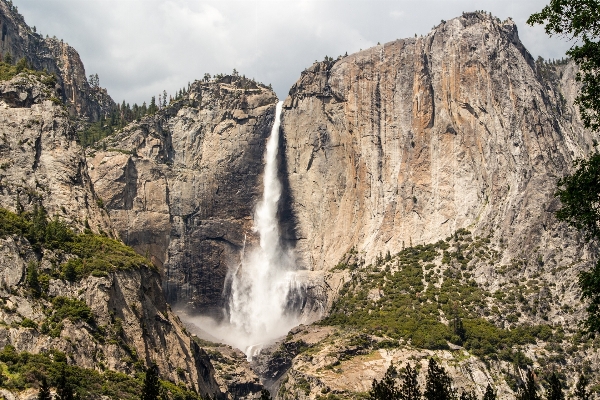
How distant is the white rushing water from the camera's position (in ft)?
442

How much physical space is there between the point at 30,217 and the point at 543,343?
218 feet

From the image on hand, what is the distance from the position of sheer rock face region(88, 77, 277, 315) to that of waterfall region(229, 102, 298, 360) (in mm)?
2429

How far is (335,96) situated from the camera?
484ft

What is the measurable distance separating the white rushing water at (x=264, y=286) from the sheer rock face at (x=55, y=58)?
59.6 metres

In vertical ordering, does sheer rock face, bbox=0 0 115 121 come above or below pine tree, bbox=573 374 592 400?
above

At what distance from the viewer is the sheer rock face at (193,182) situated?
138000 mm

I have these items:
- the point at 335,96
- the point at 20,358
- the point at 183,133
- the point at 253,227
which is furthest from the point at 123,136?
the point at 20,358

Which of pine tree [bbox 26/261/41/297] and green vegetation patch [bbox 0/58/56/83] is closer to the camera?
pine tree [bbox 26/261/41/297]

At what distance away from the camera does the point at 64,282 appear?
74.4m

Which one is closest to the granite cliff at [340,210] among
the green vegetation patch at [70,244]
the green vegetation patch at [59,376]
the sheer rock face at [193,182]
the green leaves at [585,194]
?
the sheer rock face at [193,182]

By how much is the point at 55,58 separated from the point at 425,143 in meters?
108

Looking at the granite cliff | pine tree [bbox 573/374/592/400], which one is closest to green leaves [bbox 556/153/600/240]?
pine tree [bbox 573/374/592/400]

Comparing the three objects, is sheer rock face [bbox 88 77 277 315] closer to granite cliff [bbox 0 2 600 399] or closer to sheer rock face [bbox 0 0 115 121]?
granite cliff [bbox 0 2 600 399]

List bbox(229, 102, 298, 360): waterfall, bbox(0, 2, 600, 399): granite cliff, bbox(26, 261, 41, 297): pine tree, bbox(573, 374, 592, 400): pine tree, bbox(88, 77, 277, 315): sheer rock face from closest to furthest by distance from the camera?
bbox(573, 374, 592, 400): pine tree → bbox(26, 261, 41, 297): pine tree → bbox(0, 2, 600, 399): granite cliff → bbox(229, 102, 298, 360): waterfall → bbox(88, 77, 277, 315): sheer rock face
